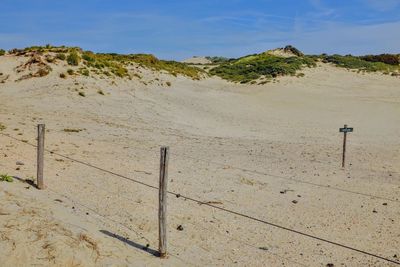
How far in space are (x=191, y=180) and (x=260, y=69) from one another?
3789cm

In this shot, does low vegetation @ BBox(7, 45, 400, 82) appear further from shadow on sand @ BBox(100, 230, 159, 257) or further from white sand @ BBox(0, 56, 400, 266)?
shadow on sand @ BBox(100, 230, 159, 257)

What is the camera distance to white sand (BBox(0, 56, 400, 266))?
8242 millimetres

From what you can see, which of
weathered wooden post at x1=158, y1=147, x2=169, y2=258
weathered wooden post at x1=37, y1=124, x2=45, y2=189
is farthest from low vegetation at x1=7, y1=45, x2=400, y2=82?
weathered wooden post at x1=158, y1=147, x2=169, y2=258

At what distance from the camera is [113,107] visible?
2602 cm

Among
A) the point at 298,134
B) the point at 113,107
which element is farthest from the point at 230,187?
the point at 113,107

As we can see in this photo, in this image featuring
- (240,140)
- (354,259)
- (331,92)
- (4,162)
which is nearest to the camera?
(354,259)

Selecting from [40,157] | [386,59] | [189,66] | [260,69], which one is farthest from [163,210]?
[386,59]

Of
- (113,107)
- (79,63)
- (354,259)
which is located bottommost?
(354,259)

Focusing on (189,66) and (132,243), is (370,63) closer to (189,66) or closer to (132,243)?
(189,66)

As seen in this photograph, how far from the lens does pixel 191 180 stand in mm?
13375

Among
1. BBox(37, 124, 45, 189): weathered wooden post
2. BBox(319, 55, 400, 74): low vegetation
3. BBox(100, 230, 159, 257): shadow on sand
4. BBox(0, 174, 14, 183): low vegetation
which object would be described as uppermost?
BBox(319, 55, 400, 74): low vegetation

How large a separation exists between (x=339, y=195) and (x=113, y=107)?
16.0m

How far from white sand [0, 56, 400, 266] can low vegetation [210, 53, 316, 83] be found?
15.0 metres

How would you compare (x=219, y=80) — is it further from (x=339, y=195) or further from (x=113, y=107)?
(x=339, y=195)
